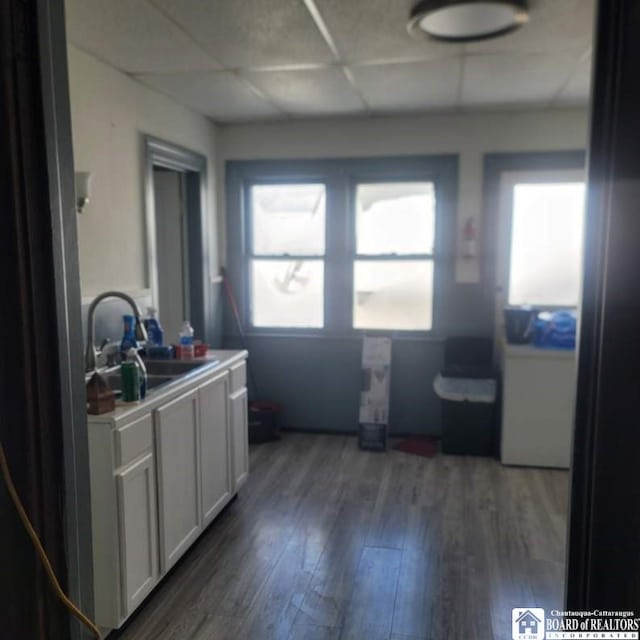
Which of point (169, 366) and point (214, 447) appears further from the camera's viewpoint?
point (169, 366)

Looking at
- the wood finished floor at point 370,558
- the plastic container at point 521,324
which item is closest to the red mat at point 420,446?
the wood finished floor at point 370,558

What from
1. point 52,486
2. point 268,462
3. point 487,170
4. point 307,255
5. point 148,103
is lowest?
point 268,462

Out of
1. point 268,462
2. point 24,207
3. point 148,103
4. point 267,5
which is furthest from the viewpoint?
point 268,462

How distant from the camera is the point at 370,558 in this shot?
2.74 meters

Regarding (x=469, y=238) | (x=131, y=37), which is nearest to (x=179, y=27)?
(x=131, y=37)

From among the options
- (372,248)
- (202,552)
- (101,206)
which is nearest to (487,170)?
(372,248)

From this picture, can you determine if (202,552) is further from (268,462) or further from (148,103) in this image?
(148,103)

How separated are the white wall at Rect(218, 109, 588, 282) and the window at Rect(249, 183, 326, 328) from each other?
296mm

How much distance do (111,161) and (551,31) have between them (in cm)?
226

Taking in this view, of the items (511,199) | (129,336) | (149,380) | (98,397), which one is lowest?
(149,380)

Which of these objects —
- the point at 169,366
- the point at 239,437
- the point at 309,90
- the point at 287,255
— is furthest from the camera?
the point at 287,255

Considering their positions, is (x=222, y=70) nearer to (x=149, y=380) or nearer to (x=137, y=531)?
(x=149, y=380)

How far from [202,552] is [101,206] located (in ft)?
5.96

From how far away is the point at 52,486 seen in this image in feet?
3.76
